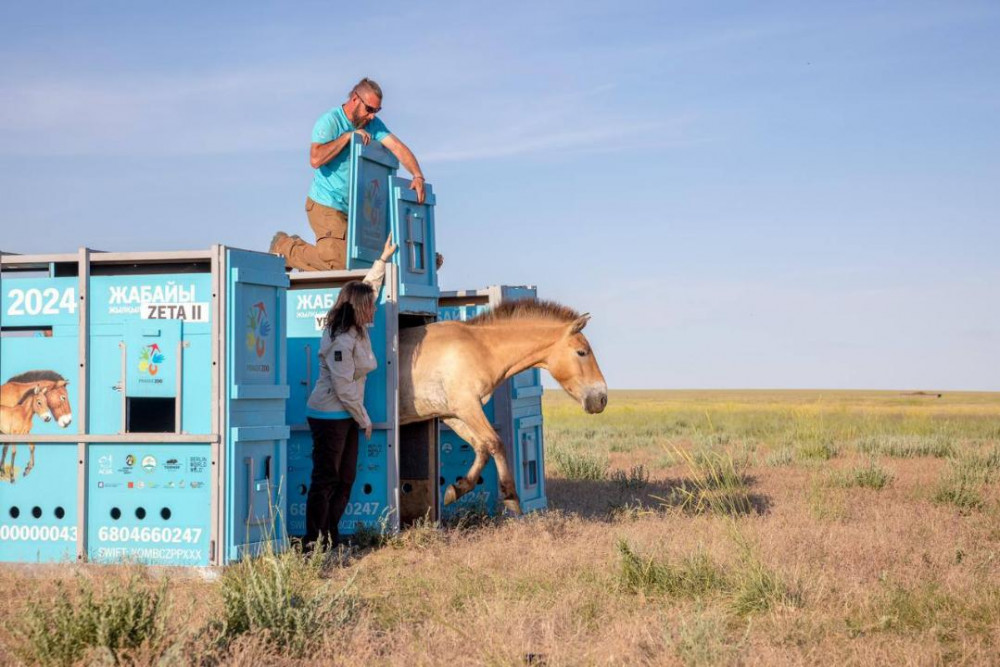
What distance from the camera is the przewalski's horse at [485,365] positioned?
10539 millimetres

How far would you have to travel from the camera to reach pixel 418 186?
11.0 m

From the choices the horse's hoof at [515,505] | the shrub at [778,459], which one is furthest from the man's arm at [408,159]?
the shrub at [778,459]

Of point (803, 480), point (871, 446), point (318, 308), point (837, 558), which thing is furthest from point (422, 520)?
point (871, 446)

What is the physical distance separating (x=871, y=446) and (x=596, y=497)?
839 centimetres

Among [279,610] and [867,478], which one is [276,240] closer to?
[279,610]

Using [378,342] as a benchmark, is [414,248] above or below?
above

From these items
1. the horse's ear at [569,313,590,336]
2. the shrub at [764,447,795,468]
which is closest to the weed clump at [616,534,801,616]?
the horse's ear at [569,313,590,336]

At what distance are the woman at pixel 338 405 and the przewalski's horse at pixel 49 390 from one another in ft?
6.60

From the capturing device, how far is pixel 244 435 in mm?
8312

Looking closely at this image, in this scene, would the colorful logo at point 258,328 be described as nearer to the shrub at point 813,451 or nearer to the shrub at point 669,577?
the shrub at point 669,577

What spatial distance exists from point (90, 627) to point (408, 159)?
6.39m

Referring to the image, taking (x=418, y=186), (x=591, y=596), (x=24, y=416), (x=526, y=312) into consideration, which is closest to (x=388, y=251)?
(x=418, y=186)

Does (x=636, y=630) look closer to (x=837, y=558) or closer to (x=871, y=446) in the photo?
(x=837, y=558)

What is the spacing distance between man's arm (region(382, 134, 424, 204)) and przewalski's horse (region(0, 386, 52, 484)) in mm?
4062
